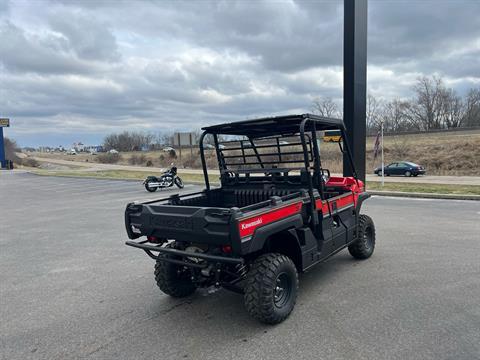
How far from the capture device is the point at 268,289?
3438 millimetres

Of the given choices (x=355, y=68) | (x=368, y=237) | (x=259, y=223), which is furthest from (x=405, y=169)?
(x=259, y=223)

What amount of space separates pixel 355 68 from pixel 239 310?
23.1 ft

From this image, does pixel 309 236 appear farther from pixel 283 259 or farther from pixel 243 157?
pixel 243 157

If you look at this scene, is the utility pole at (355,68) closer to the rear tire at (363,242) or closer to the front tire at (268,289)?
the rear tire at (363,242)

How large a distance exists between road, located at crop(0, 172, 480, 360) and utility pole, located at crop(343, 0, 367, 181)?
3.02m

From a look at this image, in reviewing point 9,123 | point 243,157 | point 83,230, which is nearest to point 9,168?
point 9,123

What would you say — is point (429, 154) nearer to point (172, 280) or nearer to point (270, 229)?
point (172, 280)

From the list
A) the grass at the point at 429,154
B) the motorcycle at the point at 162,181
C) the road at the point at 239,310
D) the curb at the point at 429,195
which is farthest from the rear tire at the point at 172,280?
the grass at the point at 429,154

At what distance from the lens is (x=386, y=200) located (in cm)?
1245

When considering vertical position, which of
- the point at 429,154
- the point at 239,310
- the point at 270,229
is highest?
the point at 270,229

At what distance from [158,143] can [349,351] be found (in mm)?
88645

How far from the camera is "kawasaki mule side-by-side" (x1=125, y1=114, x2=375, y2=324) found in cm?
342

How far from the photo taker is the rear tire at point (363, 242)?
17.8ft

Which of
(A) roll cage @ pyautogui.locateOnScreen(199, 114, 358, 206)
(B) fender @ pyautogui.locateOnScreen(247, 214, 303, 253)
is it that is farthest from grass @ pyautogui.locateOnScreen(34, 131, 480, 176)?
(B) fender @ pyautogui.locateOnScreen(247, 214, 303, 253)
